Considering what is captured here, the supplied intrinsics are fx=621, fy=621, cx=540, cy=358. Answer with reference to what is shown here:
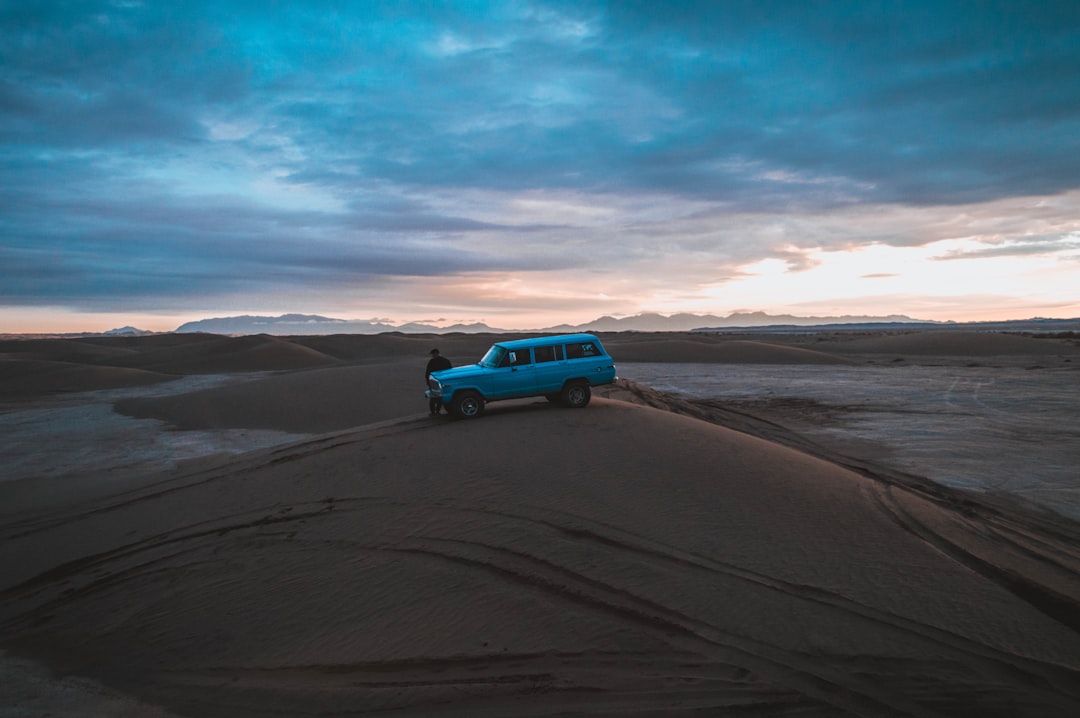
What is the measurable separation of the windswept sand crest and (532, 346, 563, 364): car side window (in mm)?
3786

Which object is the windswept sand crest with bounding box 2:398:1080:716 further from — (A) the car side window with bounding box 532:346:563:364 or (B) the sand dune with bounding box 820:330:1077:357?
(B) the sand dune with bounding box 820:330:1077:357

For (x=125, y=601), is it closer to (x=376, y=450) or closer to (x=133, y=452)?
(x=376, y=450)

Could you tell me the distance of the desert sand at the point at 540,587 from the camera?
4.93 metres

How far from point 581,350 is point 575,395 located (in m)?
1.05

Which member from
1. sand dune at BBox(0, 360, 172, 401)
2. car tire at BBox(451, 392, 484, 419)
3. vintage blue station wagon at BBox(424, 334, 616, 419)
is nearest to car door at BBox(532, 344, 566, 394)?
vintage blue station wagon at BBox(424, 334, 616, 419)

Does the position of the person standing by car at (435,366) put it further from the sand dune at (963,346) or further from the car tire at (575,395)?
the sand dune at (963,346)

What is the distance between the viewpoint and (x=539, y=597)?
599 cm

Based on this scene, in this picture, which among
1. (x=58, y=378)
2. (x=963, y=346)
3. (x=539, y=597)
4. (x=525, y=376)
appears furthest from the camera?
(x=963, y=346)

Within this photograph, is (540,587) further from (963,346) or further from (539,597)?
(963,346)

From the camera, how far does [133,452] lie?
16.0m

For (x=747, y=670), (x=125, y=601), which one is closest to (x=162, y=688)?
(x=125, y=601)

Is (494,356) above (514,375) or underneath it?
above

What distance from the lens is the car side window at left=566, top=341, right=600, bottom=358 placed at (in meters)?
13.9

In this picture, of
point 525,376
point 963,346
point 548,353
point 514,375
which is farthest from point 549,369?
point 963,346
